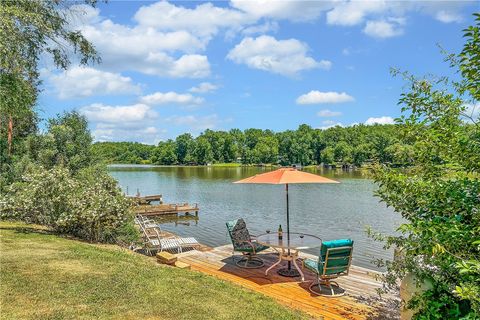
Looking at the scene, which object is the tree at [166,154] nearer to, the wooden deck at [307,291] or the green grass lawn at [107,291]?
the wooden deck at [307,291]

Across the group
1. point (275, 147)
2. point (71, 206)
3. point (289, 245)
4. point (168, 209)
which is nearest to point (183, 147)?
point (275, 147)

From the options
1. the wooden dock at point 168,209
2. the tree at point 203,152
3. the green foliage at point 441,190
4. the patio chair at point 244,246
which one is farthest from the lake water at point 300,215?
the tree at point 203,152

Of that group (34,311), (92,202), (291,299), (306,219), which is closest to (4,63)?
(92,202)

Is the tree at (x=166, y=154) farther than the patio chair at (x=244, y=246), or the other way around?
the tree at (x=166, y=154)

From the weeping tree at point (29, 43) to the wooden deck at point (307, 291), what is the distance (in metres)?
5.58

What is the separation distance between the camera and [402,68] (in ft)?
14.7

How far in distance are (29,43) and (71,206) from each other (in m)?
4.27

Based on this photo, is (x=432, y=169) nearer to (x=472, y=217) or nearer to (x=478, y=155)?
(x=478, y=155)

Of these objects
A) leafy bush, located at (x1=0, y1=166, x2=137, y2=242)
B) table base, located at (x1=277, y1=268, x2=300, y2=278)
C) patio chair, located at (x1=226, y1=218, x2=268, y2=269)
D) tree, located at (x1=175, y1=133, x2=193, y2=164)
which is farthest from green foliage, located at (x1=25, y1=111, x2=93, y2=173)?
tree, located at (x1=175, y1=133, x2=193, y2=164)

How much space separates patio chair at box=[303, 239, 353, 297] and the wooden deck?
8.9 inches

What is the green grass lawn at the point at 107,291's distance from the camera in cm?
458

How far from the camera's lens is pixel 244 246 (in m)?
8.24

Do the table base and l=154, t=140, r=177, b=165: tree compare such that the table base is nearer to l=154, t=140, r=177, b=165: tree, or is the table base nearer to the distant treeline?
the distant treeline

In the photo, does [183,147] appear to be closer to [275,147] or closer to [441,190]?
[275,147]
